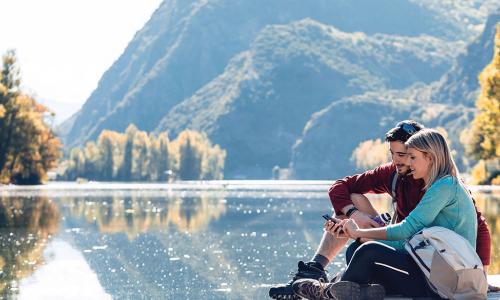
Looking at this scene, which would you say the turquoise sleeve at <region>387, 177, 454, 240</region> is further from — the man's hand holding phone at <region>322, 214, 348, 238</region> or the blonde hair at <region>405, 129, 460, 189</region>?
the man's hand holding phone at <region>322, 214, 348, 238</region>

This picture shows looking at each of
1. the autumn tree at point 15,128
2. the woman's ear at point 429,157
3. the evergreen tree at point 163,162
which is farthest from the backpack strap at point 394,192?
the evergreen tree at point 163,162

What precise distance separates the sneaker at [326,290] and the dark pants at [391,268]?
13 cm

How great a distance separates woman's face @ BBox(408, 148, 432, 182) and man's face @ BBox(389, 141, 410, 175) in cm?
36

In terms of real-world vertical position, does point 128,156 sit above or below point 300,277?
above

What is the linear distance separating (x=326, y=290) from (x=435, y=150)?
1.47 metres

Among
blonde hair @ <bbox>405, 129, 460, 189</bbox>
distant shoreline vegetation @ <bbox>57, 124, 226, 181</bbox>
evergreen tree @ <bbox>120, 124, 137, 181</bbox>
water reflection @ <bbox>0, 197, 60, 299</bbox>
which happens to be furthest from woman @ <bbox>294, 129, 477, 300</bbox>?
evergreen tree @ <bbox>120, 124, 137, 181</bbox>

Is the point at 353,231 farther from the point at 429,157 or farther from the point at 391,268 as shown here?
the point at 429,157

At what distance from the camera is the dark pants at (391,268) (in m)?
7.80

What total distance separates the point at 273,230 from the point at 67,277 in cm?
1358

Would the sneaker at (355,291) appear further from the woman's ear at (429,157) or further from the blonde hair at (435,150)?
the woman's ear at (429,157)

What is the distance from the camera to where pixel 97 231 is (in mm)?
25953

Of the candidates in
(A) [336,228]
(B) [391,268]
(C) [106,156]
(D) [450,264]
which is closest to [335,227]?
(A) [336,228]

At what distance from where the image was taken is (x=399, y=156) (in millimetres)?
8227

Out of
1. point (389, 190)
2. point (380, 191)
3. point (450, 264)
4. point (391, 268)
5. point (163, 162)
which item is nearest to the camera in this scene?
point (450, 264)
